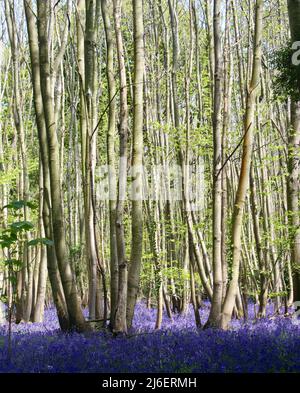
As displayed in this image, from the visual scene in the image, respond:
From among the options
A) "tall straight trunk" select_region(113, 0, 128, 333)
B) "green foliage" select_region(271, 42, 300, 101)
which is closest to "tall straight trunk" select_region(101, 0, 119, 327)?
"tall straight trunk" select_region(113, 0, 128, 333)

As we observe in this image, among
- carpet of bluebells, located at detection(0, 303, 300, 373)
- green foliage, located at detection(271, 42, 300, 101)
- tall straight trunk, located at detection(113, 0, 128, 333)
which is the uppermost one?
green foliage, located at detection(271, 42, 300, 101)

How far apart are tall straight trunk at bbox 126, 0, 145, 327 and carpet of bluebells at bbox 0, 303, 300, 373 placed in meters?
0.93

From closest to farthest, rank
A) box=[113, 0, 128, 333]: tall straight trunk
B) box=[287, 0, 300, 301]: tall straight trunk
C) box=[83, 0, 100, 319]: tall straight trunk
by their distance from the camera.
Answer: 1. box=[113, 0, 128, 333]: tall straight trunk
2. box=[83, 0, 100, 319]: tall straight trunk
3. box=[287, 0, 300, 301]: tall straight trunk

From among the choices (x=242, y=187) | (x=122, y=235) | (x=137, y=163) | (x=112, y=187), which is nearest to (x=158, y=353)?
(x=122, y=235)

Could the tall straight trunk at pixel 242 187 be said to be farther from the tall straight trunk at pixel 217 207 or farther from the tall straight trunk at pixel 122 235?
the tall straight trunk at pixel 122 235

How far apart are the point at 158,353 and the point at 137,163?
2641 mm

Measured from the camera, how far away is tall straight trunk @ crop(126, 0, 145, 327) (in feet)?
26.0

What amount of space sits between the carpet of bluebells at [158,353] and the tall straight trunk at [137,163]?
3.05ft

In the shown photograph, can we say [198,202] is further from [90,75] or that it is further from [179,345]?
[179,345]

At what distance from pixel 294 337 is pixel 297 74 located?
3.45 metres

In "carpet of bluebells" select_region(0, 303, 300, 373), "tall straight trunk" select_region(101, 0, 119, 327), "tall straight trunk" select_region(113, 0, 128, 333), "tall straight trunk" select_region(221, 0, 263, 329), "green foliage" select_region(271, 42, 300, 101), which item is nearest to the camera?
"carpet of bluebells" select_region(0, 303, 300, 373)

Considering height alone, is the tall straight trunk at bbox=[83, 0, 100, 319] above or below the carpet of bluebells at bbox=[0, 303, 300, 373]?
above

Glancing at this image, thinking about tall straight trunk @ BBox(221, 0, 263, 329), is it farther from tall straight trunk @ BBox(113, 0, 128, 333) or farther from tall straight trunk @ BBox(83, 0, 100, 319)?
tall straight trunk @ BBox(83, 0, 100, 319)
